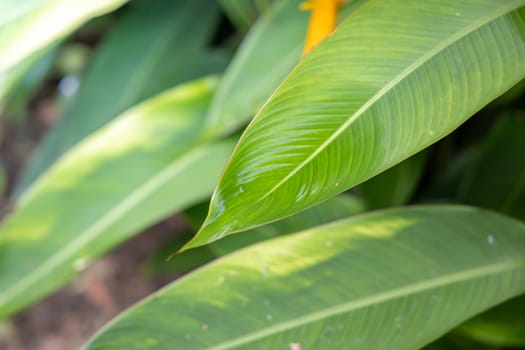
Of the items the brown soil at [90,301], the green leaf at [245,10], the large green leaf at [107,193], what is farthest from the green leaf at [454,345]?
the brown soil at [90,301]

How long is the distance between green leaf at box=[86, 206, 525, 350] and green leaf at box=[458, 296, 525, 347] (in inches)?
5.4

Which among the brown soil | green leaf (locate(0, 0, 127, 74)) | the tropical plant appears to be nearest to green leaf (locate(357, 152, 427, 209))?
the tropical plant

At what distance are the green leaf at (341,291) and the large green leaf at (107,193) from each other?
152 millimetres

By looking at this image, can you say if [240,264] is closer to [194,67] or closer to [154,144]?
[154,144]

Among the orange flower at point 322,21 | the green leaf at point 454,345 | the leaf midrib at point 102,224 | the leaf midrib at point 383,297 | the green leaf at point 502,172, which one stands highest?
the orange flower at point 322,21

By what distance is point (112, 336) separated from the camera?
1.55ft

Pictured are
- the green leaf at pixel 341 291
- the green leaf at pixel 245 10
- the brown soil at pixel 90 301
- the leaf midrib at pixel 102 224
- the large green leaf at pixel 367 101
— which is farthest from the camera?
the brown soil at pixel 90 301

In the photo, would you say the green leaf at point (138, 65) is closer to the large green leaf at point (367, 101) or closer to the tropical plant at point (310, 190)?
the tropical plant at point (310, 190)

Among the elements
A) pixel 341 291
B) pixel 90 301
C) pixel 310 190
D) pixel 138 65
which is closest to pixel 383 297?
pixel 341 291

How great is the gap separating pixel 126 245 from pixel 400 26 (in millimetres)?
1158

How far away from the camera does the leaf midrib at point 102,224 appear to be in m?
0.61

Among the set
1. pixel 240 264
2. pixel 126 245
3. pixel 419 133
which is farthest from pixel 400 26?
pixel 126 245

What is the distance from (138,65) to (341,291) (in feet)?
1.92

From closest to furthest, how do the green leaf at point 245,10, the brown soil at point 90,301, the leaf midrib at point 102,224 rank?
the leaf midrib at point 102,224, the green leaf at point 245,10, the brown soil at point 90,301
